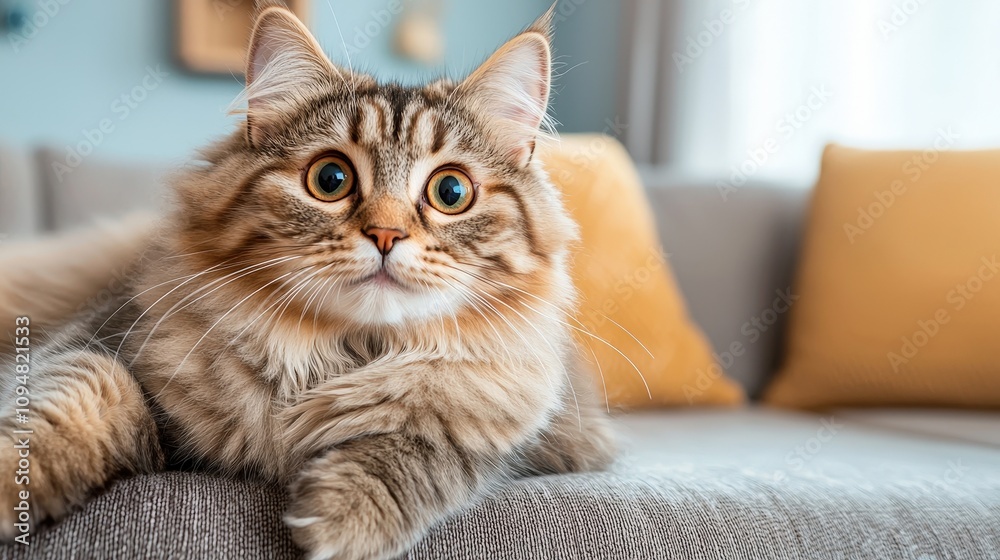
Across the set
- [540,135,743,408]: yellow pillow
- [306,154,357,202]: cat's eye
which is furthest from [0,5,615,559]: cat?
[540,135,743,408]: yellow pillow

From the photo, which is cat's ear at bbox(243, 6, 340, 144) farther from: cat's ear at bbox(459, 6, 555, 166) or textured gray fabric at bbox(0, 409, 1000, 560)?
textured gray fabric at bbox(0, 409, 1000, 560)

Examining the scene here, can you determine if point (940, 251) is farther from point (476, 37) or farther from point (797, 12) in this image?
point (476, 37)

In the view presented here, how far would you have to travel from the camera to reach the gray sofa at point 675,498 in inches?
32.5

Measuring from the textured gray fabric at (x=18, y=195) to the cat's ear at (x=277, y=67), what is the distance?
1.02 m

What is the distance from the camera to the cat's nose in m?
0.90

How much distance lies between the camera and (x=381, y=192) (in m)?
0.95

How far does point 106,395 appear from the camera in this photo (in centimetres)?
90

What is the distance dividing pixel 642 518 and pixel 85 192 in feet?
5.35

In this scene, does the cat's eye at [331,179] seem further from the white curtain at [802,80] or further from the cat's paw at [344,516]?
the white curtain at [802,80]

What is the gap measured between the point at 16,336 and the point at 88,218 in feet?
1.89

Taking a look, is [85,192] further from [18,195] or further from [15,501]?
[15,501]

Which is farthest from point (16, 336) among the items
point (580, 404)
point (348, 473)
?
point (580, 404)

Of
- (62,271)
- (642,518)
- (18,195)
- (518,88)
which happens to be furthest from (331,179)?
(18,195)

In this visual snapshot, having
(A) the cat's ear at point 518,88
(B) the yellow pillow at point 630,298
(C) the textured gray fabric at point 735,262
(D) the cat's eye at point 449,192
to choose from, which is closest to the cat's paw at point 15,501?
(D) the cat's eye at point 449,192
